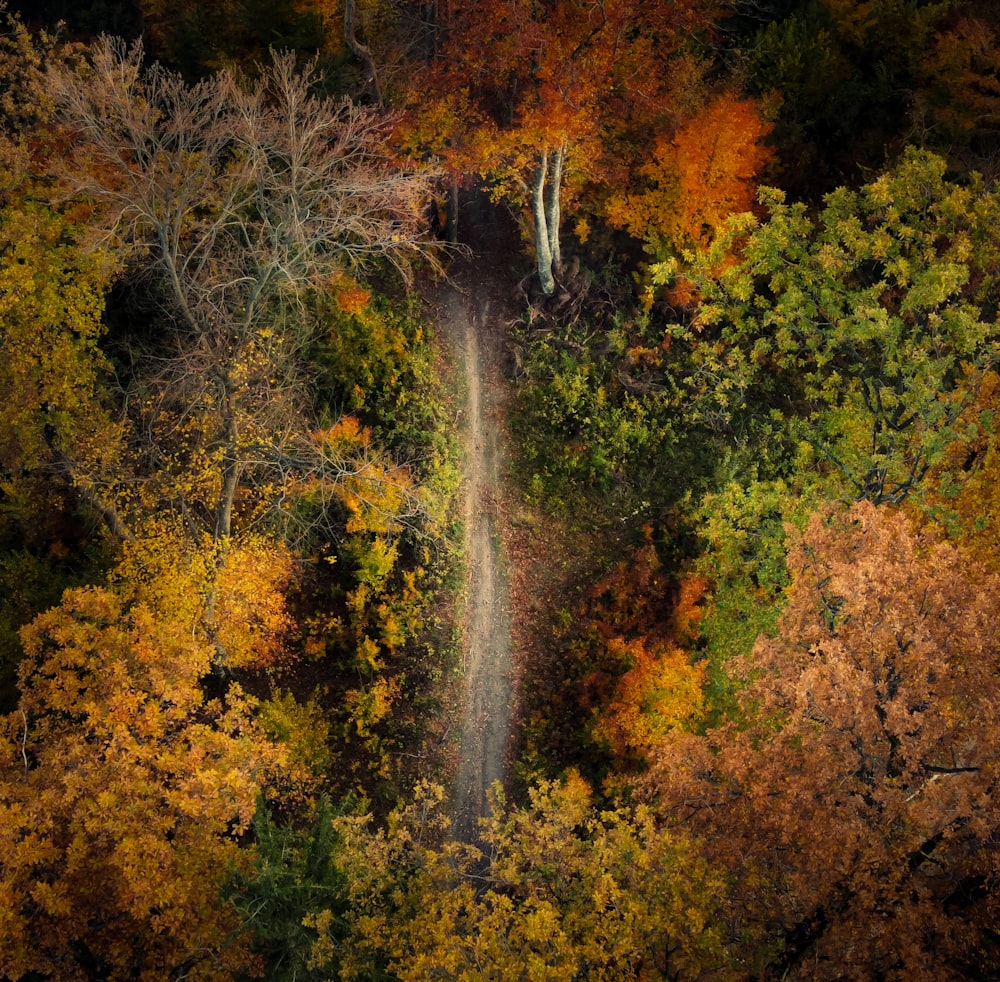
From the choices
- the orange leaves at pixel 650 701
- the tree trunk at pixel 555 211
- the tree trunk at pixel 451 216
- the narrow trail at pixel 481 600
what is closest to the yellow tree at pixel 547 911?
the orange leaves at pixel 650 701

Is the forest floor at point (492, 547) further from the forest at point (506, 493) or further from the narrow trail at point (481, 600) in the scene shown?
the forest at point (506, 493)

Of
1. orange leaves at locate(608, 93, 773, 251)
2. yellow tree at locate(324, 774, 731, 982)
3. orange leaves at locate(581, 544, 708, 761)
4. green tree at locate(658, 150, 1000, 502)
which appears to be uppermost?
orange leaves at locate(608, 93, 773, 251)

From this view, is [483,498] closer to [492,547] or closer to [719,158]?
[492,547]

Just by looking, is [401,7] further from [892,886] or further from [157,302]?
[892,886]

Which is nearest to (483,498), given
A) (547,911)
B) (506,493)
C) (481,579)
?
(506,493)

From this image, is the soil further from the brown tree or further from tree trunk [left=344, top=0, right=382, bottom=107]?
the brown tree

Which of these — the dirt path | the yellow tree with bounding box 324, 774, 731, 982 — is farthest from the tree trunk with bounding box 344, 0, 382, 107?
the yellow tree with bounding box 324, 774, 731, 982
